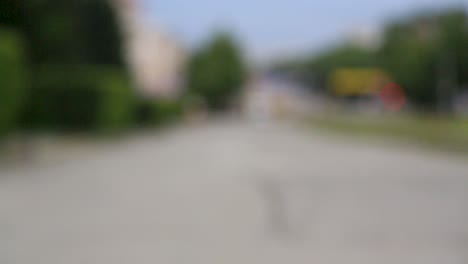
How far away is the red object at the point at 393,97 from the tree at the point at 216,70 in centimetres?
5655

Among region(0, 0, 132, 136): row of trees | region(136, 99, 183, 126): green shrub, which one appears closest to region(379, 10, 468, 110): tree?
region(0, 0, 132, 136): row of trees

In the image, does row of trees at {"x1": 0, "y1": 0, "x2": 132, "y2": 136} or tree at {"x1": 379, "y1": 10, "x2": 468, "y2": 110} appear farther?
row of trees at {"x1": 0, "y1": 0, "x2": 132, "y2": 136}

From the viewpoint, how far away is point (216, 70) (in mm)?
67812

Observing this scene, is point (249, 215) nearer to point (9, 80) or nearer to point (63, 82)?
point (9, 80)

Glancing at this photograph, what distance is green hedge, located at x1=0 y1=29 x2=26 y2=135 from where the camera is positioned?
40.5 feet

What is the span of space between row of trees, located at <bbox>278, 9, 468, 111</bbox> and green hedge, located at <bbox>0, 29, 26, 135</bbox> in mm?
10066

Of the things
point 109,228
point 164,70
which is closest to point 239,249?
point 109,228

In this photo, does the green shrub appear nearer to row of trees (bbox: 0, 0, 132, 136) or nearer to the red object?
row of trees (bbox: 0, 0, 132, 136)

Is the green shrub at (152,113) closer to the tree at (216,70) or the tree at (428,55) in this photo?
the tree at (216,70)

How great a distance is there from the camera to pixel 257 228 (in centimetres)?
573

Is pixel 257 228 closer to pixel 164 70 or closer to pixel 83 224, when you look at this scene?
pixel 83 224

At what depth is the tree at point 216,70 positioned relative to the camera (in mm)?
63156

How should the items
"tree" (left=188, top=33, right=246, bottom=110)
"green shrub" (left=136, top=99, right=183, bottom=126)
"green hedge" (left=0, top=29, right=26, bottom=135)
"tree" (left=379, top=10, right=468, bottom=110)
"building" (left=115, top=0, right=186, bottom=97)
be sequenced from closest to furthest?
"tree" (left=379, top=10, right=468, bottom=110) → "green hedge" (left=0, top=29, right=26, bottom=135) → "green shrub" (left=136, top=99, right=183, bottom=126) → "tree" (left=188, top=33, right=246, bottom=110) → "building" (left=115, top=0, right=186, bottom=97)

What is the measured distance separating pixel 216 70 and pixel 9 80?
55.6m
